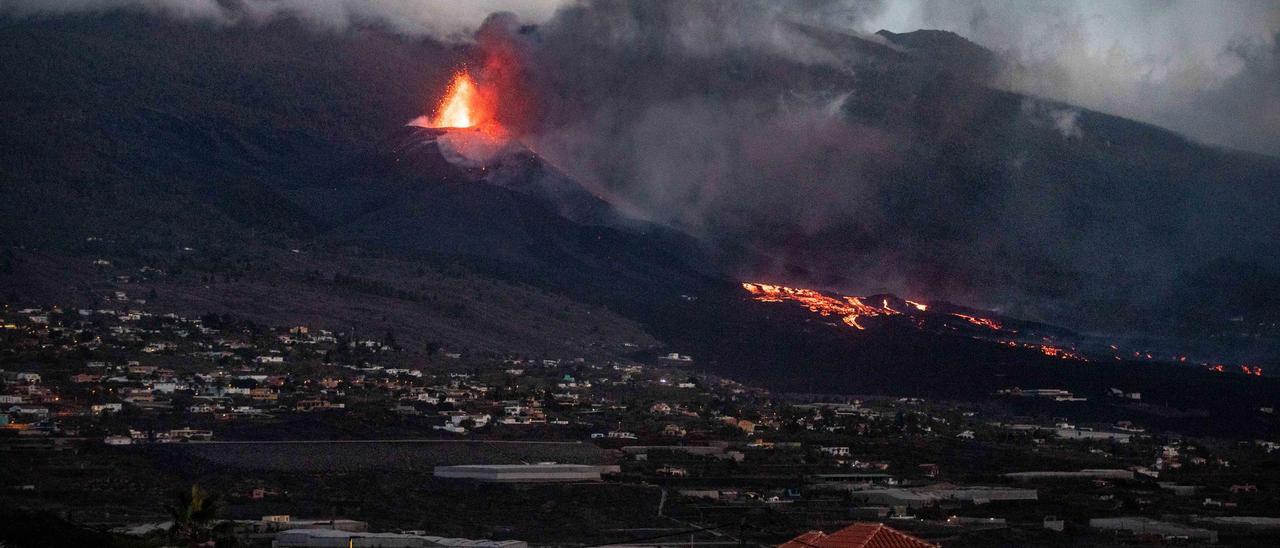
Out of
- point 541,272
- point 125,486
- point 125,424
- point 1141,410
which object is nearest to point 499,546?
point 125,486

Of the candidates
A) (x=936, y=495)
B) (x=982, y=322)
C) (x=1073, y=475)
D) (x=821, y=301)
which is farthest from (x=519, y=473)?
(x=982, y=322)

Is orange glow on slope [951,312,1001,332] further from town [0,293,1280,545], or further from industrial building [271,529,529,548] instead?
industrial building [271,529,529,548]

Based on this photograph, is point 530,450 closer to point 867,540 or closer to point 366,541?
point 366,541

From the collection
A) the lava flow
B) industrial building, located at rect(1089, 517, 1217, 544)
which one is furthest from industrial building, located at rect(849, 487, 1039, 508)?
the lava flow

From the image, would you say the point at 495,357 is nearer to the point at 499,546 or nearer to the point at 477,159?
the point at 477,159

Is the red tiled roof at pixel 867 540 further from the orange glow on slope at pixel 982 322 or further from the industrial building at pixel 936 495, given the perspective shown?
the orange glow on slope at pixel 982 322

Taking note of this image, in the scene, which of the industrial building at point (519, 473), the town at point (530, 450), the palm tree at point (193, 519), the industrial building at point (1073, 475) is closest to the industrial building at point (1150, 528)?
the town at point (530, 450)

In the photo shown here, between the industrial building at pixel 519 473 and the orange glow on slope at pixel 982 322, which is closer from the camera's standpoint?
the industrial building at pixel 519 473

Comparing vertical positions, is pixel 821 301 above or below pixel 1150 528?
above
